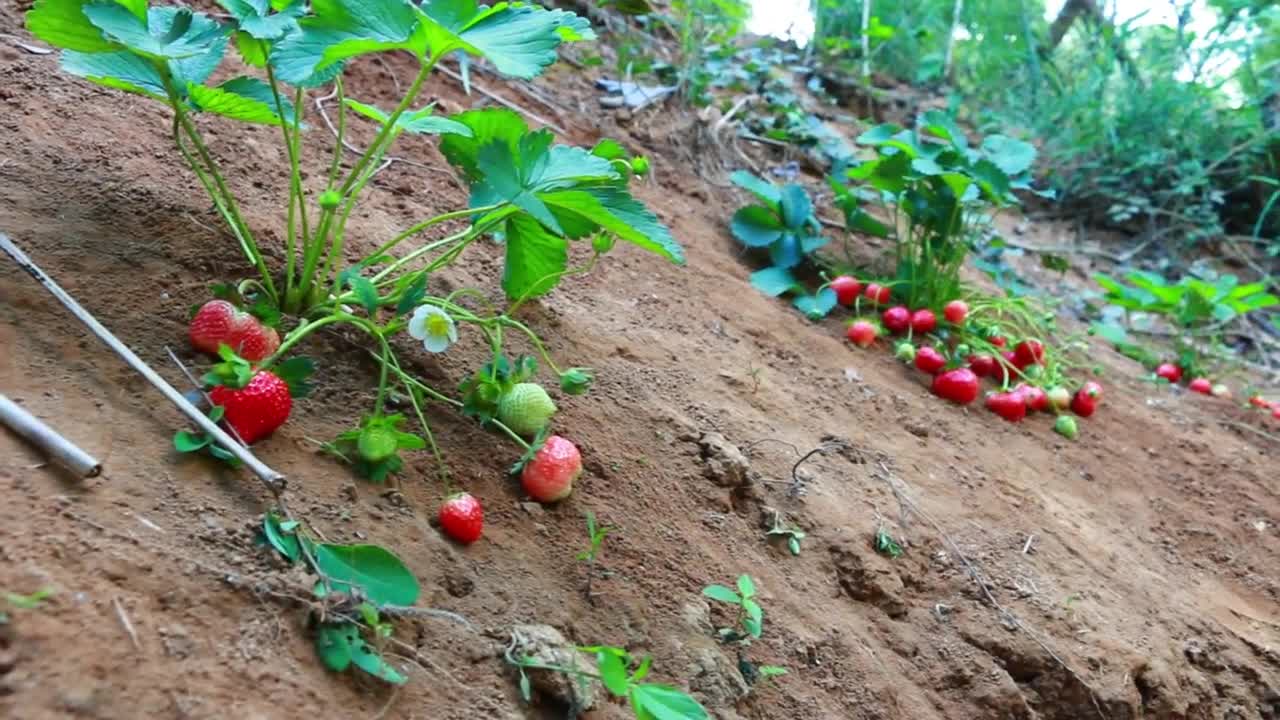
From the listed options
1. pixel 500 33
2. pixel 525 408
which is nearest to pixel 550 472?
pixel 525 408

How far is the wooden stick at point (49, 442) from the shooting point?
1100mm

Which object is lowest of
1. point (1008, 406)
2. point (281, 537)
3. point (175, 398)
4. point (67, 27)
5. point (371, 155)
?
point (1008, 406)

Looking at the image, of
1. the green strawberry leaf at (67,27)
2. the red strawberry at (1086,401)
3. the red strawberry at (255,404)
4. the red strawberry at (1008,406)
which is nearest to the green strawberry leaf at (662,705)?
the red strawberry at (255,404)

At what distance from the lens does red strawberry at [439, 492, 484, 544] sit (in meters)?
1.35

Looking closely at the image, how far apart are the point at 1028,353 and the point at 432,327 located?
2.05m

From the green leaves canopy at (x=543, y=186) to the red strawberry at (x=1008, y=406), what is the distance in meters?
1.45

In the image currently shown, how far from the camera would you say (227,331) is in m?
1.39

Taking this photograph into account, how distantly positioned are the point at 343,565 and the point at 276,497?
13 centimetres

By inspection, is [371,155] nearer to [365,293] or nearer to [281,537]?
[365,293]

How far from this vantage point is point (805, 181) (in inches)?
142

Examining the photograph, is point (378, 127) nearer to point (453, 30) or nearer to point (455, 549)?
point (453, 30)

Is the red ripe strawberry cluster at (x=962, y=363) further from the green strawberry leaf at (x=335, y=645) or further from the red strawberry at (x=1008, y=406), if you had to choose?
the green strawberry leaf at (x=335, y=645)

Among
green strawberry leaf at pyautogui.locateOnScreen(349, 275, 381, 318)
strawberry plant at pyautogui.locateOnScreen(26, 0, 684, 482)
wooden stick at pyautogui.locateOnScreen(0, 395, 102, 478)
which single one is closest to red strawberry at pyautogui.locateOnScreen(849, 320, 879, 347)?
strawberry plant at pyautogui.locateOnScreen(26, 0, 684, 482)

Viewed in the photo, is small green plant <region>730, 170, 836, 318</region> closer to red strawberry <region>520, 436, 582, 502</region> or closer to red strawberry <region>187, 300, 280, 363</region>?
red strawberry <region>520, 436, 582, 502</region>
